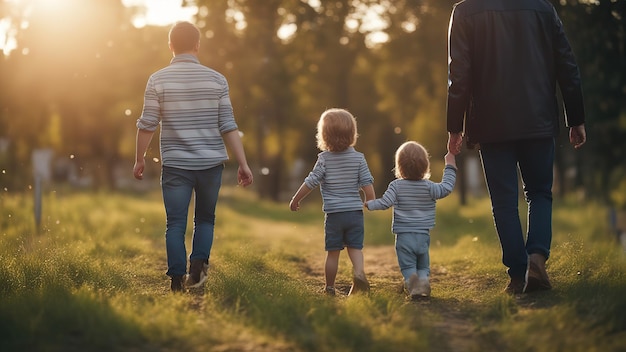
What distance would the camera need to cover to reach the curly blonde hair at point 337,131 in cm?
614

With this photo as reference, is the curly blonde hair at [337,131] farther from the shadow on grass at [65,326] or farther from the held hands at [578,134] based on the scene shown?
the shadow on grass at [65,326]

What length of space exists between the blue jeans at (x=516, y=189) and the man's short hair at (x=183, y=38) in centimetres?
236

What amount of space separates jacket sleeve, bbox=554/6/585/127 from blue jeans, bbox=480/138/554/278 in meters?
0.35

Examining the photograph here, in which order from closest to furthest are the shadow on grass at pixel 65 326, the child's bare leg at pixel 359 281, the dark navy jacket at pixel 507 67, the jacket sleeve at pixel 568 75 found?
the shadow on grass at pixel 65 326 → the dark navy jacket at pixel 507 67 → the jacket sleeve at pixel 568 75 → the child's bare leg at pixel 359 281

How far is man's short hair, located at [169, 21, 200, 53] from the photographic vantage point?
20.3ft

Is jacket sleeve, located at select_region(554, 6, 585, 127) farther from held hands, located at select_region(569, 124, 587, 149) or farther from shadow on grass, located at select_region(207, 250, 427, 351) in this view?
shadow on grass, located at select_region(207, 250, 427, 351)

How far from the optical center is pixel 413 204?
6.17 meters

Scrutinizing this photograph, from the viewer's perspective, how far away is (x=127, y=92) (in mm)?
23406

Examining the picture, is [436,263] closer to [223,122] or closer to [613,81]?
[223,122]

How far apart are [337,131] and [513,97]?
1321 millimetres

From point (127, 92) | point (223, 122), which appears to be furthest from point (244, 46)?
point (223, 122)

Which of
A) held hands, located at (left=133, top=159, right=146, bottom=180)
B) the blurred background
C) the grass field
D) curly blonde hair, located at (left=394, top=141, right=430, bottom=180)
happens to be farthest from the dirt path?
the blurred background

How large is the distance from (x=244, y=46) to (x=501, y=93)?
17.4 meters

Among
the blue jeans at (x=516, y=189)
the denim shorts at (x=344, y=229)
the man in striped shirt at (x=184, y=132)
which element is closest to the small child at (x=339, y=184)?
the denim shorts at (x=344, y=229)
